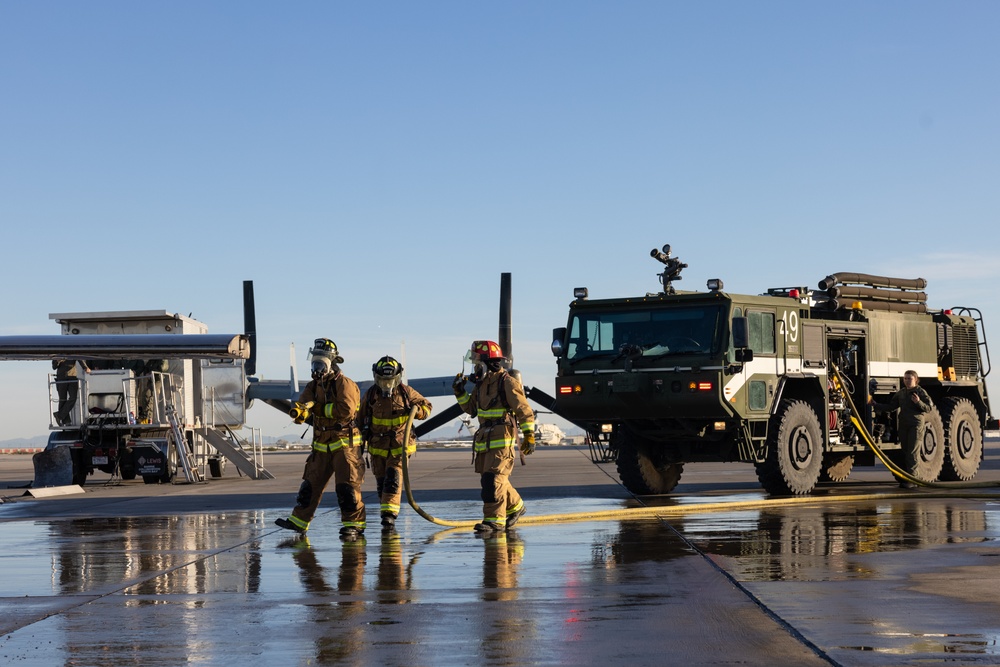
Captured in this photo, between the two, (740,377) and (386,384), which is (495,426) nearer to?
(386,384)

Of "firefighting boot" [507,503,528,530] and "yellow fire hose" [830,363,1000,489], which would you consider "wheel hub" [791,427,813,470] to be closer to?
"yellow fire hose" [830,363,1000,489]

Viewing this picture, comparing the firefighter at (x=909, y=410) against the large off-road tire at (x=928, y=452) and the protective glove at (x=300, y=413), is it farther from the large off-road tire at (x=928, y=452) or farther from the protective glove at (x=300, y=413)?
the protective glove at (x=300, y=413)

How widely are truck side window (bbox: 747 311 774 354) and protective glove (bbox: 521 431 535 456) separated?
5.51 meters

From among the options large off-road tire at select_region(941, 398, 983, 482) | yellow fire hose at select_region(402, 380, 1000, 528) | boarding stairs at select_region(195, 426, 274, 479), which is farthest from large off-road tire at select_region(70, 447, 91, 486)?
large off-road tire at select_region(941, 398, 983, 482)

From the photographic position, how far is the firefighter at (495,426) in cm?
1246

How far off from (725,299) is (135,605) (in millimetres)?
10403

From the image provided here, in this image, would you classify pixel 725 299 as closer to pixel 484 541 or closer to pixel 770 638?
pixel 484 541

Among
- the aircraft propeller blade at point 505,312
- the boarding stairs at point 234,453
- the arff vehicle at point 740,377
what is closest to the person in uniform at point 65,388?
the boarding stairs at point 234,453

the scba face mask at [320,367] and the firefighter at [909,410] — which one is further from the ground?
the scba face mask at [320,367]

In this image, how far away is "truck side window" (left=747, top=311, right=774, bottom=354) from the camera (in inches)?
680

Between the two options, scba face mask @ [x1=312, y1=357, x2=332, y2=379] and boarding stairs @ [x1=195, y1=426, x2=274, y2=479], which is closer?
scba face mask @ [x1=312, y1=357, x2=332, y2=379]

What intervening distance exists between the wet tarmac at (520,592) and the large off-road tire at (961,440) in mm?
6005

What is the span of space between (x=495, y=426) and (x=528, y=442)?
35 cm

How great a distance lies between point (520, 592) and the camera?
828 centimetres
